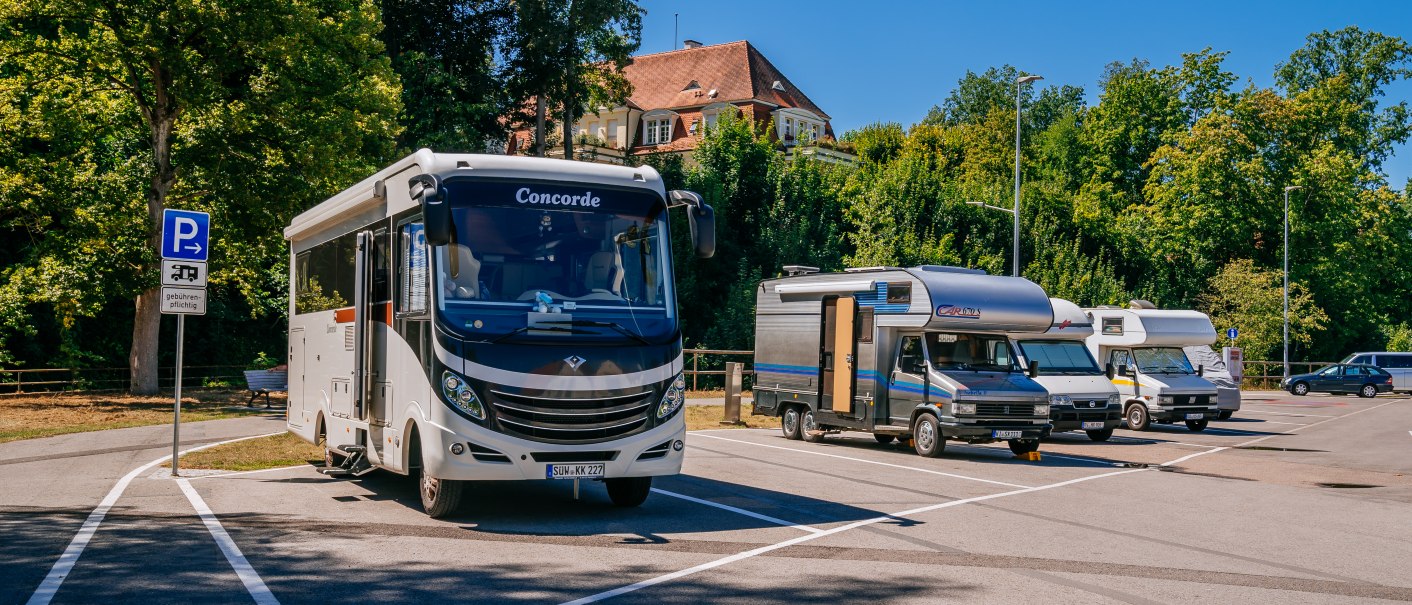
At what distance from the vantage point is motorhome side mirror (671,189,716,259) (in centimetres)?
1087

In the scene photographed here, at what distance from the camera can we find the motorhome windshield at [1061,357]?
2289 centimetres

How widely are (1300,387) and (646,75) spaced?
155 feet

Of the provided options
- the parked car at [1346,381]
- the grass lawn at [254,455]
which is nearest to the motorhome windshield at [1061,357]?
the grass lawn at [254,455]

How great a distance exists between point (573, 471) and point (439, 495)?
1.28 metres

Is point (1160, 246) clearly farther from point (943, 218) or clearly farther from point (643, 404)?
point (643, 404)

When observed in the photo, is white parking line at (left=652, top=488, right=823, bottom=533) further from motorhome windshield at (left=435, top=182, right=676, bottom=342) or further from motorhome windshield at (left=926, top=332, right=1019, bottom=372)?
motorhome windshield at (left=926, top=332, right=1019, bottom=372)

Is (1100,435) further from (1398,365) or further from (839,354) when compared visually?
(1398,365)

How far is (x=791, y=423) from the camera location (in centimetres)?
2181

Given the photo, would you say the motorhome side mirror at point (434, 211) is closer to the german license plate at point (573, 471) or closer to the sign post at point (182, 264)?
the german license plate at point (573, 471)

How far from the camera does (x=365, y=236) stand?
39.9 feet

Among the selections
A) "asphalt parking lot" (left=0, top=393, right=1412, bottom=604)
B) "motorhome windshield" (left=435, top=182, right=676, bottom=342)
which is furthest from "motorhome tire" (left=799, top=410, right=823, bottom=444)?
"motorhome windshield" (left=435, top=182, right=676, bottom=342)

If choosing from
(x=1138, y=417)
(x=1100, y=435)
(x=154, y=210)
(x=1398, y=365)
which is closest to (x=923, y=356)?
(x=1100, y=435)

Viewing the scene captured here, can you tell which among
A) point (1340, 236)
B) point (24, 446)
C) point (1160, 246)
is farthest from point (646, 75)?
point (24, 446)

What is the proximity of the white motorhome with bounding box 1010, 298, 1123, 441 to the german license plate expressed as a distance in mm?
12479
